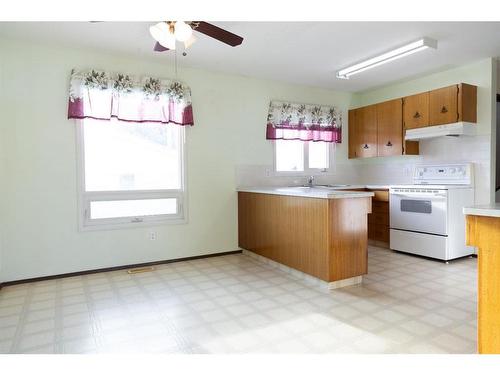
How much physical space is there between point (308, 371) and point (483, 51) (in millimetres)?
4119

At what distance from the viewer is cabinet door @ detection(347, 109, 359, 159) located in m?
5.42

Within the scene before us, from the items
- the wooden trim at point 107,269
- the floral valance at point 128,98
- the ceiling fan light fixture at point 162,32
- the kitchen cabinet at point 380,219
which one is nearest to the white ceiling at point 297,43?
the floral valance at point 128,98

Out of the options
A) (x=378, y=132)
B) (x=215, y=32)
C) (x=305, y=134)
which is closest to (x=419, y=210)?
(x=378, y=132)

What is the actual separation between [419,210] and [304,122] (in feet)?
6.61

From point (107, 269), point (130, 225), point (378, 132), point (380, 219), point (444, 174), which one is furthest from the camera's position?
point (378, 132)

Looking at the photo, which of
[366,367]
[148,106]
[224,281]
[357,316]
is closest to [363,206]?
[357,316]

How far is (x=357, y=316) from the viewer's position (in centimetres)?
244

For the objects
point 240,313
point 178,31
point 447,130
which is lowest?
point 240,313

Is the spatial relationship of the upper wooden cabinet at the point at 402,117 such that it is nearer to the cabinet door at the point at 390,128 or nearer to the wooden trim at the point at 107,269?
the cabinet door at the point at 390,128

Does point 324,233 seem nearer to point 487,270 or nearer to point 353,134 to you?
point 487,270

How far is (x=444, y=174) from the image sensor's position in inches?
173

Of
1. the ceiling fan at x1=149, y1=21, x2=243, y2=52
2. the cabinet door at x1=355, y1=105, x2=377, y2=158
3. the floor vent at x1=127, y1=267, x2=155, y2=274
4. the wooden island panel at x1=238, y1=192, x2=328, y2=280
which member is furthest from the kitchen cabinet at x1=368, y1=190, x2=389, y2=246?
the ceiling fan at x1=149, y1=21, x2=243, y2=52

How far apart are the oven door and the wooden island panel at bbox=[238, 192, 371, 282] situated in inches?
49.0

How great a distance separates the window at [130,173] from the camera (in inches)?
144
